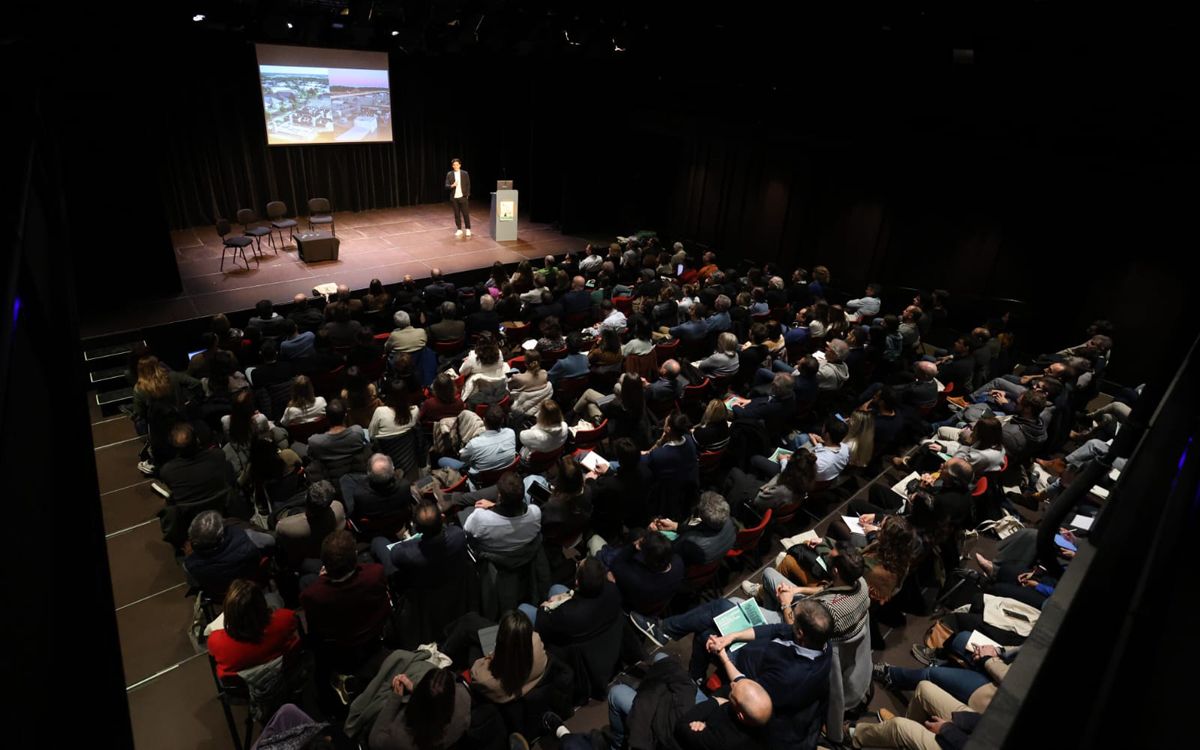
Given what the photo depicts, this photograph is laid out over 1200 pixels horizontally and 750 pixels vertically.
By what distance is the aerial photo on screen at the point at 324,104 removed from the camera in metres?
12.8

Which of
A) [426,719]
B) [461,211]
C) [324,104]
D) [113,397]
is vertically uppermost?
[324,104]

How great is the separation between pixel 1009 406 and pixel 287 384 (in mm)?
7413

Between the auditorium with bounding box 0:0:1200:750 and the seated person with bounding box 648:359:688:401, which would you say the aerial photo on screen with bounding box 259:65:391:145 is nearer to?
the auditorium with bounding box 0:0:1200:750

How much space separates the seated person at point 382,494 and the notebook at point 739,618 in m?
2.26

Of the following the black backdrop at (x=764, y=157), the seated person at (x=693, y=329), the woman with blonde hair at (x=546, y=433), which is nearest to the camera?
the woman with blonde hair at (x=546, y=433)

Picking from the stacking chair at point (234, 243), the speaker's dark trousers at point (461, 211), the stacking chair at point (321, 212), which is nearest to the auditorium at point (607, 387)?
the stacking chair at point (321, 212)

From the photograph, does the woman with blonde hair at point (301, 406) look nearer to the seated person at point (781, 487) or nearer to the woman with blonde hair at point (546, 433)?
the woman with blonde hair at point (546, 433)

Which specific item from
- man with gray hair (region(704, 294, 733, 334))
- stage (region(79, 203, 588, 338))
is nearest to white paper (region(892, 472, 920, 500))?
man with gray hair (region(704, 294, 733, 334))

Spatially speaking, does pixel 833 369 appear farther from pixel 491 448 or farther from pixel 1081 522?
pixel 491 448

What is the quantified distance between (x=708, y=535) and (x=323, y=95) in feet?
43.9

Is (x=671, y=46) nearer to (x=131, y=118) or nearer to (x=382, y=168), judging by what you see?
(x=382, y=168)

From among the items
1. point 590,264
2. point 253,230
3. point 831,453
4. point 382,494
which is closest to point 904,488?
point 831,453

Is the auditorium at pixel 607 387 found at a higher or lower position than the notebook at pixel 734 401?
higher

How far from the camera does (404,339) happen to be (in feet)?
23.2
